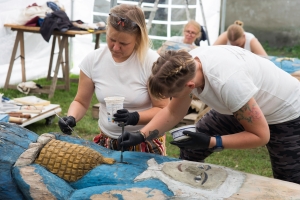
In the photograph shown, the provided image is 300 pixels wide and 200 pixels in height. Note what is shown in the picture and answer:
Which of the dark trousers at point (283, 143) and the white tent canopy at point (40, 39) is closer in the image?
the dark trousers at point (283, 143)

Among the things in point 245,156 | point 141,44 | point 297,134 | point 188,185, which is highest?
point 141,44

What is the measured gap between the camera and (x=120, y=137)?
277 centimetres

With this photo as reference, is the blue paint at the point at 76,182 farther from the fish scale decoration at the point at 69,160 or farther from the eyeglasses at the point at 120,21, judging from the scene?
the eyeglasses at the point at 120,21

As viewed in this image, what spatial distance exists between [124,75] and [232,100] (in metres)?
0.74

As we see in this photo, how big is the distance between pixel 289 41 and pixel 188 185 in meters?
10.5

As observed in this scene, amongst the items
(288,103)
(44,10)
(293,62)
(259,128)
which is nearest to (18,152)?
(259,128)

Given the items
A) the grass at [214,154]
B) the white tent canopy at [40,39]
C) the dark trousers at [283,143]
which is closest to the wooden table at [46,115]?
the grass at [214,154]

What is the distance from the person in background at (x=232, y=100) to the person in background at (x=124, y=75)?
0.40ft

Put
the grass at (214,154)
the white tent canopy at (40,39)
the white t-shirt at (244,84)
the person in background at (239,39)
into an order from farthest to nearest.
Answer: the white tent canopy at (40,39) < the person in background at (239,39) < the grass at (214,154) < the white t-shirt at (244,84)

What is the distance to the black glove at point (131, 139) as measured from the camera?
2.73 metres

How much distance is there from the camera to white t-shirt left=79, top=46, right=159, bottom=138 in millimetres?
2852

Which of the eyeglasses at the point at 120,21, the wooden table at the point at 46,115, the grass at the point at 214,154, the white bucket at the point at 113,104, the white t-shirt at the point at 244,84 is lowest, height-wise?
the grass at the point at 214,154

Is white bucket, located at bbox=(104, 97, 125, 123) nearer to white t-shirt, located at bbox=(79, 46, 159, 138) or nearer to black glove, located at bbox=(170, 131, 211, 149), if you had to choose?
white t-shirt, located at bbox=(79, 46, 159, 138)

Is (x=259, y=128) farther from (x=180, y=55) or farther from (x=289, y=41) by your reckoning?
(x=289, y=41)
